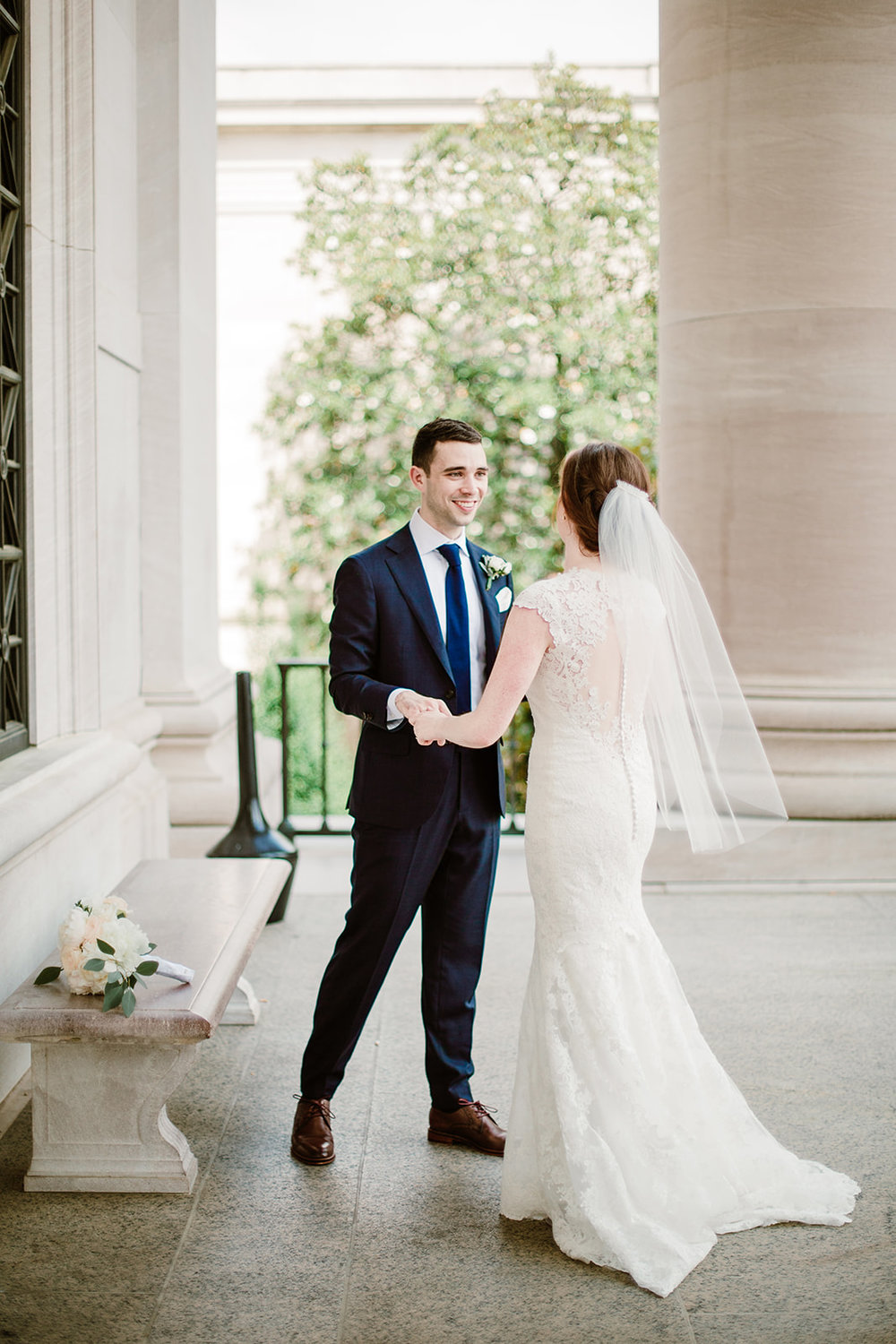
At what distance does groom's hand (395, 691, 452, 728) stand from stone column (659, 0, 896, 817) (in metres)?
3.34

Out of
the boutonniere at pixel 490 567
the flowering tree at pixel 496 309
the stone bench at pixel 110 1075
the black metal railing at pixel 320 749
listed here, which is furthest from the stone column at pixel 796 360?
the flowering tree at pixel 496 309

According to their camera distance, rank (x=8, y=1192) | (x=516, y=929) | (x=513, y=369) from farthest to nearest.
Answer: (x=513, y=369)
(x=516, y=929)
(x=8, y=1192)

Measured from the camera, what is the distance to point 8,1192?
11.5ft

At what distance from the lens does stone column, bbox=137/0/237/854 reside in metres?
6.48

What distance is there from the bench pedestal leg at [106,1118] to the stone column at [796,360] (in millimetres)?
3952

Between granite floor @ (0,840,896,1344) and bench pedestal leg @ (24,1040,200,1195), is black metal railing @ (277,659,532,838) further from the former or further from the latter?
bench pedestal leg @ (24,1040,200,1195)

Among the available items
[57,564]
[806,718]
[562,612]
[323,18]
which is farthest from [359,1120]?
[323,18]

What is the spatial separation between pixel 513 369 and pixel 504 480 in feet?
3.69

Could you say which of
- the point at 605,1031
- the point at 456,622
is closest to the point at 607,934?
the point at 605,1031

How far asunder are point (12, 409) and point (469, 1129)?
3043 millimetres

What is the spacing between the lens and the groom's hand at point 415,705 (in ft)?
11.4

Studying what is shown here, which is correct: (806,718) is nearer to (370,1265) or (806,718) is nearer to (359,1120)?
(359,1120)

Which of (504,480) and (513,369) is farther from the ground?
(513,369)

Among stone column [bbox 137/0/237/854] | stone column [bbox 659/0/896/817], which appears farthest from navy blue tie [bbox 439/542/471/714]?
stone column [bbox 137/0/237/854]
